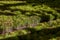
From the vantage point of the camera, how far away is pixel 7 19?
802 centimetres

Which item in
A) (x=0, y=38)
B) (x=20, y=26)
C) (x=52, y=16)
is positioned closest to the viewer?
(x=0, y=38)

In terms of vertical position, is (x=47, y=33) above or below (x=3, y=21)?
below

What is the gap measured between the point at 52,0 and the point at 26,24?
771cm

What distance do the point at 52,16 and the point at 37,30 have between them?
111 inches

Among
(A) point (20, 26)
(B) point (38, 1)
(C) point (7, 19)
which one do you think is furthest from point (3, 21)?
(B) point (38, 1)

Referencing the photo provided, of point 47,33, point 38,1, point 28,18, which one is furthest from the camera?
point 38,1

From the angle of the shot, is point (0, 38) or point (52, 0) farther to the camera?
point (52, 0)

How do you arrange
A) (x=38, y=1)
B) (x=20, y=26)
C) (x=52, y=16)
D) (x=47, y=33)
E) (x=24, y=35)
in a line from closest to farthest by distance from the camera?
(x=24, y=35) → (x=47, y=33) → (x=20, y=26) → (x=52, y=16) → (x=38, y=1)

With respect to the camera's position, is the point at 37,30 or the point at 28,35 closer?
the point at 28,35

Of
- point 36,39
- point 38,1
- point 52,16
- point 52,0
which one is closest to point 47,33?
point 36,39

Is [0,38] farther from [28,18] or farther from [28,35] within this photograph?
[28,18]

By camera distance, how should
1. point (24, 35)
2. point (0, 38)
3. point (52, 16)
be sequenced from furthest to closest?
point (52, 16)
point (24, 35)
point (0, 38)

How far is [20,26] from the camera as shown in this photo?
778 centimetres

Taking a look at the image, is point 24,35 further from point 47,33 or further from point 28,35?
point 47,33
